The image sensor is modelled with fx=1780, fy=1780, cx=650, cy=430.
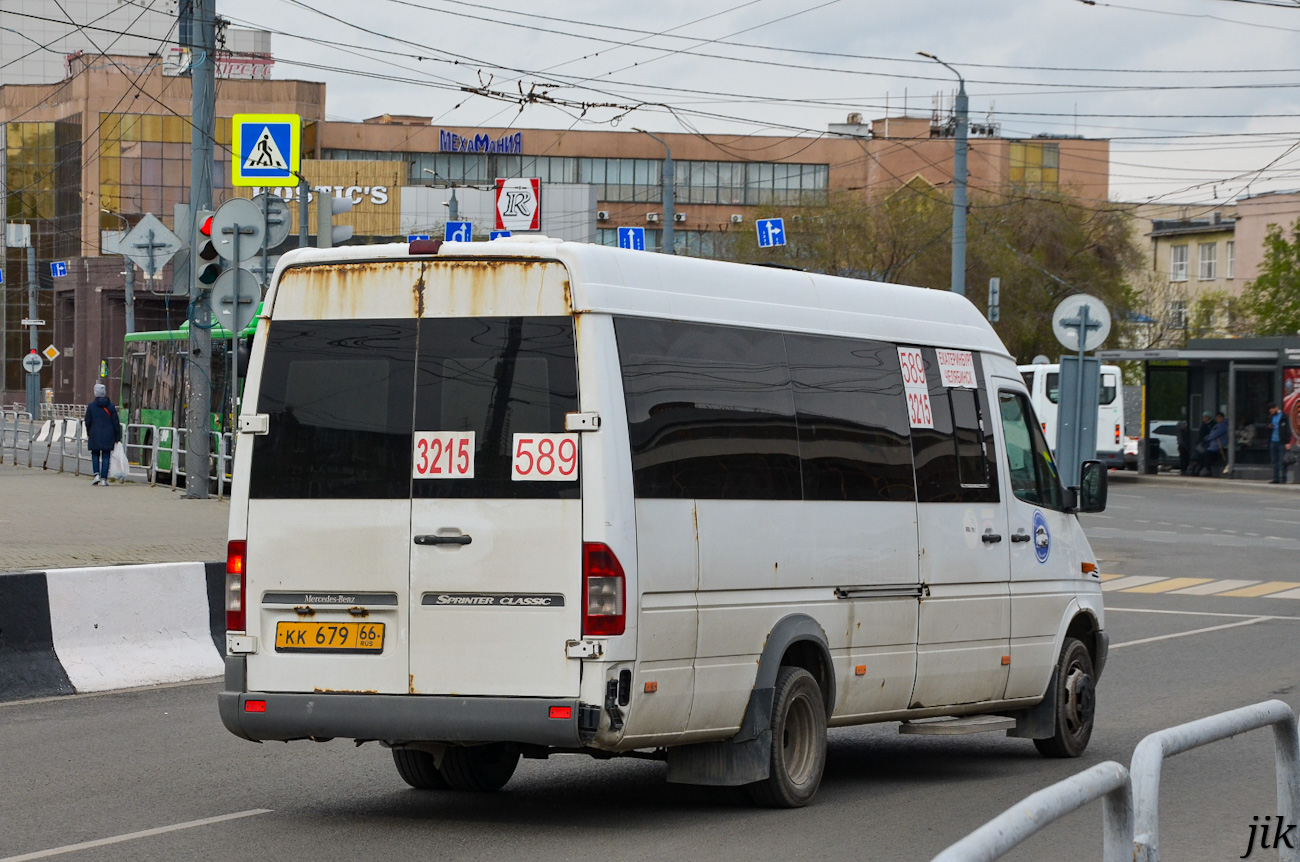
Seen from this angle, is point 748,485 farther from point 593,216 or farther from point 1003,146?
point 1003,146

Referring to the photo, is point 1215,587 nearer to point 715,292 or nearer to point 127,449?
point 715,292

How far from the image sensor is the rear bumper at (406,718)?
6.79m

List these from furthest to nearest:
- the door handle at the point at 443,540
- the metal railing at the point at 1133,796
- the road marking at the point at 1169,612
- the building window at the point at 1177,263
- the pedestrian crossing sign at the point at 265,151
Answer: the building window at the point at 1177,263, the pedestrian crossing sign at the point at 265,151, the road marking at the point at 1169,612, the door handle at the point at 443,540, the metal railing at the point at 1133,796

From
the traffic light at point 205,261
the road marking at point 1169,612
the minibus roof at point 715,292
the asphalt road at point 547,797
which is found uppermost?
the traffic light at point 205,261

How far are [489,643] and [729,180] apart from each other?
95.9 m

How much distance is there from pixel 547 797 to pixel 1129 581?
1458cm

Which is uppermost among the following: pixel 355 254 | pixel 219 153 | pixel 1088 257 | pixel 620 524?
pixel 219 153

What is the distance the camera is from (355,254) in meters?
7.42

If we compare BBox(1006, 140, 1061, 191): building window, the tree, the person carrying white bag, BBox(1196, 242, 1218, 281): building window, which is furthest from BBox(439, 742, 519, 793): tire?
A: BBox(1006, 140, 1061, 191): building window

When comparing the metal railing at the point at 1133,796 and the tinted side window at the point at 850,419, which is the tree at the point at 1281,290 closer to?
the tinted side window at the point at 850,419

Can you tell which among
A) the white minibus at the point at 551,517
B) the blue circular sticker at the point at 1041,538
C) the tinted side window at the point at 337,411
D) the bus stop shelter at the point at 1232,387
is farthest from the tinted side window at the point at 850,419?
the bus stop shelter at the point at 1232,387

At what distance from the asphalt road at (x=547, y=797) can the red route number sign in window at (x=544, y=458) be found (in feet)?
4.69

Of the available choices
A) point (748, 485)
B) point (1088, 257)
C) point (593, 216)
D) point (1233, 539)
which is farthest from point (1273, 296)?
point (748, 485)

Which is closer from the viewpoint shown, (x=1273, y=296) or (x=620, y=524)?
(x=620, y=524)
